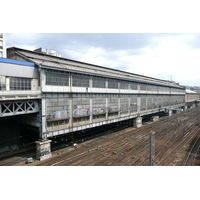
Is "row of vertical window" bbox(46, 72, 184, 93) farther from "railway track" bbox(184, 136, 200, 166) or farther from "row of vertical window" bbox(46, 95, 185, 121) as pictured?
"railway track" bbox(184, 136, 200, 166)

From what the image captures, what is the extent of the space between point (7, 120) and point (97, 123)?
16.9 metres

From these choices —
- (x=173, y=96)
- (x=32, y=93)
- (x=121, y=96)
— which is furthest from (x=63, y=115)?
(x=173, y=96)

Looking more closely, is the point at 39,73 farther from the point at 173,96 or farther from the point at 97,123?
the point at 173,96

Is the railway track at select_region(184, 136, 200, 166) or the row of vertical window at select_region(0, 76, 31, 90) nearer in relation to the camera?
the row of vertical window at select_region(0, 76, 31, 90)

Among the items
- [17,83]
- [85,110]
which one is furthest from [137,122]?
[17,83]

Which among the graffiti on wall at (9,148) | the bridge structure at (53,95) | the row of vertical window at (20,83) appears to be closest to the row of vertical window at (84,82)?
the bridge structure at (53,95)

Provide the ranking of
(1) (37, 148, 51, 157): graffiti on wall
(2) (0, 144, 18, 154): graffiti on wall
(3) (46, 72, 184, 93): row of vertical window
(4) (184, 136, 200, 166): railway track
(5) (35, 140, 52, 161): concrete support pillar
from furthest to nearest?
(2) (0, 144, 18, 154): graffiti on wall < (3) (46, 72, 184, 93): row of vertical window < (1) (37, 148, 51, 157): graffiti on wall < (5) (35, 140, 52, 161): concrete support pillar < (4) (184, 136, 200, 166): railway track

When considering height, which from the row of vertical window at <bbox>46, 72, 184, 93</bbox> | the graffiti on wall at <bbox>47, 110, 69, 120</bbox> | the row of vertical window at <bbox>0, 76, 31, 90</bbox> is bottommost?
the graffiti on wall at <bbox>47, 110, 69, 120</bbox>

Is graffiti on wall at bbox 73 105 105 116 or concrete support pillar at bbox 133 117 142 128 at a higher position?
graffiti on wall at bbox 73 105 105 116

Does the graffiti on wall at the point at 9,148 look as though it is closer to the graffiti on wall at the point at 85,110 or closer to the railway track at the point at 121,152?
the railway track at the point at 121,152

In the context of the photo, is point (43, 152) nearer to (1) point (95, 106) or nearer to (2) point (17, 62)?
(1) point (95, 106)

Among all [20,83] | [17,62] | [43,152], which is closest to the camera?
[17,62]

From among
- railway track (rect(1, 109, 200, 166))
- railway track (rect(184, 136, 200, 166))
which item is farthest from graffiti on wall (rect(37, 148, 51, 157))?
railway track (rect(184, 136, 200, 166))

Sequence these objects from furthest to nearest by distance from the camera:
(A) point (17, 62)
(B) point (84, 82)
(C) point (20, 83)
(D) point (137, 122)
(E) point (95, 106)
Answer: (D) point (137, 122)
(E) point (95, 106)
(B) point (84, 82)
(C) point (20, 83)
(A) point (17, 62)
